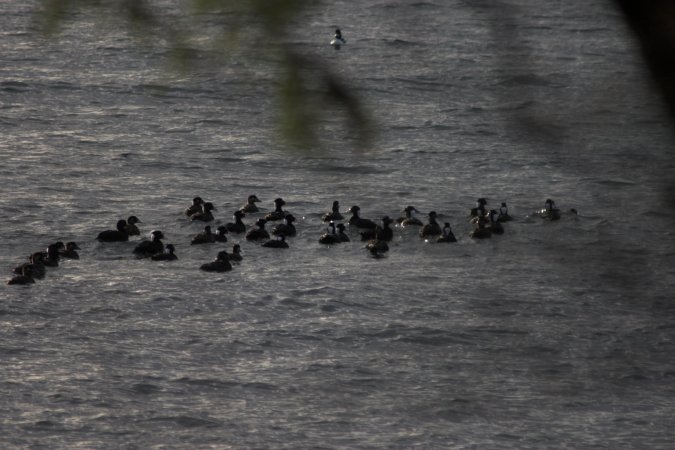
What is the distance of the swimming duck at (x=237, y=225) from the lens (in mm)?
18203

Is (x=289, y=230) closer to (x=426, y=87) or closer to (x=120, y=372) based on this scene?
(x=120, y=372)

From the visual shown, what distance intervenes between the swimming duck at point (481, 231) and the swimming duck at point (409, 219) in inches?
27.0

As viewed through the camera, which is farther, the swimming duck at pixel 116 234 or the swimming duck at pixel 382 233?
the swimming duck at pixel 382 233

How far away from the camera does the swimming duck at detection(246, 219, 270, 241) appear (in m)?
17.9

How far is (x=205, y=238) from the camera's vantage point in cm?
1784

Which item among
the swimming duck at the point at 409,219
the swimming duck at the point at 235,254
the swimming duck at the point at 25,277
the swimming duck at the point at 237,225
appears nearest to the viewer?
the swimming duck at the point at 25,277

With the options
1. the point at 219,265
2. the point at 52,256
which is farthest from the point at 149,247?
the point at 52,256

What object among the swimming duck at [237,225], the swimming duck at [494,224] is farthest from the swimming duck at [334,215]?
the swimming duck at [494,224]

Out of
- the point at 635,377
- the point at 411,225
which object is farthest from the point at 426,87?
the point at 635,377

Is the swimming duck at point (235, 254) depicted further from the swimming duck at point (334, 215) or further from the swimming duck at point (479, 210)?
the swimming duck at point (479, 210)

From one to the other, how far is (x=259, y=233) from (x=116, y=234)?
5.72 feet

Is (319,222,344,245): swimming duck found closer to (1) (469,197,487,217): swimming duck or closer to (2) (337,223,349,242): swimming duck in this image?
(2) (337,223,349,242): swimming duck

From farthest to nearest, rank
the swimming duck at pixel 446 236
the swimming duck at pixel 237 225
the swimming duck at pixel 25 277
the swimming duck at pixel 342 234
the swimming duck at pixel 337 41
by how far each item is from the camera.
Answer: the swimming duck at pixel 237 225
the swimming duck at pixel 342 234
the swimming duck at pixel 446 236
the swimming duck at pixel 25 277
the swimming duck at pixel 337 41

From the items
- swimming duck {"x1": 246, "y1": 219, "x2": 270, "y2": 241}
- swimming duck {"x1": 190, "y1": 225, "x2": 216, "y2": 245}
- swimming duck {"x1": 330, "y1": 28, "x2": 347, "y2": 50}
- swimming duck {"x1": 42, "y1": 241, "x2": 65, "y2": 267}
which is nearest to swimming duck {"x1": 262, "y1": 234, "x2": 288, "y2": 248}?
swimming duck {"x1": 246, "y1": 219, "x2": 270, "y2": 241}
